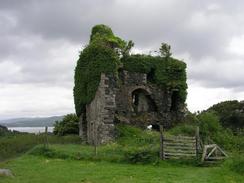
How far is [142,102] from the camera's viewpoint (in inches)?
1551

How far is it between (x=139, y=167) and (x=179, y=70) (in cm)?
1849

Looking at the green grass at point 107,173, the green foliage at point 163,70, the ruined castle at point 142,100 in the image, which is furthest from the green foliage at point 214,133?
the green foliage at point 163,70

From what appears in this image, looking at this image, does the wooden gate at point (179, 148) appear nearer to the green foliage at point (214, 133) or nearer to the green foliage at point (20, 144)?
the green foliage at point (214, 133)

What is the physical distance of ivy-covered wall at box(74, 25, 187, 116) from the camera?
1331 inches

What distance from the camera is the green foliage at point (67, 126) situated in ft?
146

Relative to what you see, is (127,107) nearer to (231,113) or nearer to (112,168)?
(112,168)

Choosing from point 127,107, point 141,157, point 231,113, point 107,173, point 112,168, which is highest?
point 231,113

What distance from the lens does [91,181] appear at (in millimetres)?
17375

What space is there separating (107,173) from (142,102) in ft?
66.7

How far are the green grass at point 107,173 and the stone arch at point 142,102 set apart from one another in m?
15.8

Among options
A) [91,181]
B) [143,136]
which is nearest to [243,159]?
[91,181]

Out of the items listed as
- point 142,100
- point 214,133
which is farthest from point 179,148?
point 142,100

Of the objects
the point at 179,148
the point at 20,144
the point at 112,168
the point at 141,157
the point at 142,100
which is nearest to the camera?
the point at 112,168

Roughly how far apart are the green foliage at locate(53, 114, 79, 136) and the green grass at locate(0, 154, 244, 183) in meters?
20.2
